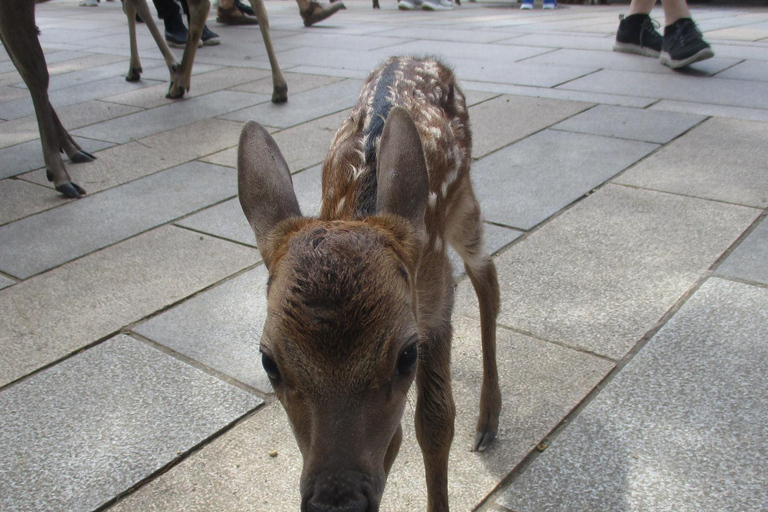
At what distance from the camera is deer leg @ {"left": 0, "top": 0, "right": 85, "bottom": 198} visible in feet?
17.1

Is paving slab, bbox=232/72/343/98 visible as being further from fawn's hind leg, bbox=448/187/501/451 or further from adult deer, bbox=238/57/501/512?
fawn's hind leg, bbox=448/187/501/451

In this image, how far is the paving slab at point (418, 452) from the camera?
9.05 ft

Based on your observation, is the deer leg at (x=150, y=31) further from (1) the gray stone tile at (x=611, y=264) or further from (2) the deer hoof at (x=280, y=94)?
(1) the gray stone tile at (x=611, y=264)

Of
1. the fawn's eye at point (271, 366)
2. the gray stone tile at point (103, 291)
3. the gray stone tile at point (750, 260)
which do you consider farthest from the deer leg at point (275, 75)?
the fawn's eye at point (271, 366)

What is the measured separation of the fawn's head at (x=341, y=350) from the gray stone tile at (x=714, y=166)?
11.0ft

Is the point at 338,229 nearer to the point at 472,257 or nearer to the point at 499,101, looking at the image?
the point at 472,257

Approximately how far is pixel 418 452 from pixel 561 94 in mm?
5243

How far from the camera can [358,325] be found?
1973mm

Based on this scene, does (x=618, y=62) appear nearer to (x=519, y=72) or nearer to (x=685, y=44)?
(x=685, y=44)

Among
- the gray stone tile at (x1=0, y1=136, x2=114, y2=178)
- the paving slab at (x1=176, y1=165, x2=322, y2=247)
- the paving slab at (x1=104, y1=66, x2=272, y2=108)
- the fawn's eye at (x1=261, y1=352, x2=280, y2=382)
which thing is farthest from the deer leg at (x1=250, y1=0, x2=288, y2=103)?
the fawn's eye at (x1=261, y1=352, x2=280, y2=382)

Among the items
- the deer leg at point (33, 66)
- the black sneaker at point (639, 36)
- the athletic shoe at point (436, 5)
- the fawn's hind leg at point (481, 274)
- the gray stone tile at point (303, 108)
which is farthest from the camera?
the athletic shoe at point (436, 5)

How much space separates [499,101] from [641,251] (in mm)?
3381

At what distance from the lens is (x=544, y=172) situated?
216 inches

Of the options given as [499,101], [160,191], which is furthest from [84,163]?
[499,101]
